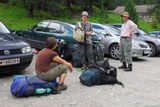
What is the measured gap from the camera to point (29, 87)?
5.14 m

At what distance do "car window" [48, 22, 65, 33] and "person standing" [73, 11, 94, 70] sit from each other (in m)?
1.48

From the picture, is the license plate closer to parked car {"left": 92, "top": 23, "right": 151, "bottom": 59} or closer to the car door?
the car door

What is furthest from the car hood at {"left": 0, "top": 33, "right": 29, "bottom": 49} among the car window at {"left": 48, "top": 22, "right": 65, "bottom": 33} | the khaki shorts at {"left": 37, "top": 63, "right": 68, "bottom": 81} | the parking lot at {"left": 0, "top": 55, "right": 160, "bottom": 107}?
the car window at {"left": 48, "top": 22, "right": 65, "bottom": 33}

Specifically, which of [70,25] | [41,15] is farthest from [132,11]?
[70,25]

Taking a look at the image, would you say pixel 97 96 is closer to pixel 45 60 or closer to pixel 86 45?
pixel 45 60

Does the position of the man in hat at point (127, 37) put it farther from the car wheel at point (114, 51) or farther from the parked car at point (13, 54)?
the parked car at point (13, 54)

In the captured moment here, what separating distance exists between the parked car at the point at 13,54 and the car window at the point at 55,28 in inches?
96.8

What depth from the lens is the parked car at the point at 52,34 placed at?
8.78 metres

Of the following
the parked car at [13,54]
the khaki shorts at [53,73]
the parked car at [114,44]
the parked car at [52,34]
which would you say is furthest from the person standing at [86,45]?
the parked car at [114,44]

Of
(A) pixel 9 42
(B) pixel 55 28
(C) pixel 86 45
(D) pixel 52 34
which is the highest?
(B) pixel 55 28

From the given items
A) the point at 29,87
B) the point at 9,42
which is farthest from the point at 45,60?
the point at 9,42

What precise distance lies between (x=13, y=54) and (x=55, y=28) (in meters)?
3.32

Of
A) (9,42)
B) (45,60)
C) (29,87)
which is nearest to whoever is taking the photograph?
(29,87)

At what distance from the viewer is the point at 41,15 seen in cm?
2784
